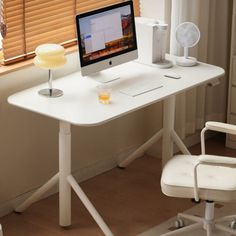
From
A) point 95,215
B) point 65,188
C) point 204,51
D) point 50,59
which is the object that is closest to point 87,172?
point 65,188

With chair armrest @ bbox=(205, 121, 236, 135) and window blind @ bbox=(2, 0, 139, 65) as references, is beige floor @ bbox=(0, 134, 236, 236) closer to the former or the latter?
chair armrest @ bbox=(205, 121, 236, 135)

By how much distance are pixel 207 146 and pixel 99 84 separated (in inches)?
58.1

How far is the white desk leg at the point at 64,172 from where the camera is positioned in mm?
4223

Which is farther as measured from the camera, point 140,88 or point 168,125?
point 168,125

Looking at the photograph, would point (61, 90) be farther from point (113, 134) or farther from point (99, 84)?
point (113, 134)

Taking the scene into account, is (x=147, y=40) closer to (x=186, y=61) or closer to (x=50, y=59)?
(x=186, y=61)

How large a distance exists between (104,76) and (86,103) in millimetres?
443

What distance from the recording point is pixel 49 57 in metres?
4.28

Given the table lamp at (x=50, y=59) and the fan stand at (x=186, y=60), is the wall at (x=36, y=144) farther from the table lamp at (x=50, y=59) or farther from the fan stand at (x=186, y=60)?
the fan stand at (x=186, y=60)

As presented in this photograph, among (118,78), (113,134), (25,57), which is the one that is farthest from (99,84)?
(113,134)

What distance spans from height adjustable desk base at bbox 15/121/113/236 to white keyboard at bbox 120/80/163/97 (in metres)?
0.41

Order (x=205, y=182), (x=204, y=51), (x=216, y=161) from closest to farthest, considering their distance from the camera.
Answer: (x=216, y=161) < (x=205, y=182) < (x=204, y=51)

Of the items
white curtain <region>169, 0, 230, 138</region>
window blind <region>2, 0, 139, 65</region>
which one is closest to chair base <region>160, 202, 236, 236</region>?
white curtain <region>169, 0, 230, 138</region>

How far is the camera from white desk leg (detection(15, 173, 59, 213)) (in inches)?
175
